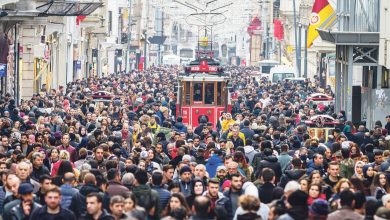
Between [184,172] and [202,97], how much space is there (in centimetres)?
2592

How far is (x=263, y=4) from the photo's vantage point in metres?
140

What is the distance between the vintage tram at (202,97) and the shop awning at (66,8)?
365cm

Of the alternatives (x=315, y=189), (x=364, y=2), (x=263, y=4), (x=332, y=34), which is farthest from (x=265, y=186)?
(x=263, y=4)

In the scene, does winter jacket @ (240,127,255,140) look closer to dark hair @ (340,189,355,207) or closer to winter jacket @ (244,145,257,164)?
winter jacket @ (244,145,257,164)

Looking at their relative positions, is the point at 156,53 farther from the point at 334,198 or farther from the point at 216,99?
the point at 334,198

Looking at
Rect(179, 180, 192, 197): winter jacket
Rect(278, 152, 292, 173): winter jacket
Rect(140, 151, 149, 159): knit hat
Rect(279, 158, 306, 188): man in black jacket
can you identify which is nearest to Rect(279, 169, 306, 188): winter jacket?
Rect(279, 158, 306, 188): man in black jacket

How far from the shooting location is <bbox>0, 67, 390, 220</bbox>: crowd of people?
15078 mm

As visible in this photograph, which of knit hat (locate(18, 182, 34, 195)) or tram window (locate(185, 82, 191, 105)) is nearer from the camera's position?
knit hat (locate(18, 182, 34, 195))

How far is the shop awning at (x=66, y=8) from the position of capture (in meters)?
44.9

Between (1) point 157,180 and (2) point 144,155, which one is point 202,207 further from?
(2) point 144,155

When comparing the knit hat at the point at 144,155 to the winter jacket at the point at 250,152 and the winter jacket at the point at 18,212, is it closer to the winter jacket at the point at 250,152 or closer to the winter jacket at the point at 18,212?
the winter jacket at the point at 250,152

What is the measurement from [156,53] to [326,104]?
351 feet

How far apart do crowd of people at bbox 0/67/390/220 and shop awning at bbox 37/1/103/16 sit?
26.0 feet

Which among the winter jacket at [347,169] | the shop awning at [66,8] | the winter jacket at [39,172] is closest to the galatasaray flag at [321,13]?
the shop awning at [66,8]
